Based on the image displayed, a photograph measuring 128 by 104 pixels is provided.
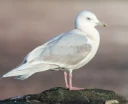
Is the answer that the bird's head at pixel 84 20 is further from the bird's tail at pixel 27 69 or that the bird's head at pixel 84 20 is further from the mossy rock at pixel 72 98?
the mossy rock at pixel 72 98

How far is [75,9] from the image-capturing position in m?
20.5

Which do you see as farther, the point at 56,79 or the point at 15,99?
the point at 56,79

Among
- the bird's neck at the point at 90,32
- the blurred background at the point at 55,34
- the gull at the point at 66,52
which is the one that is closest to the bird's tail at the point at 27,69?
the gull at the point at 66,52

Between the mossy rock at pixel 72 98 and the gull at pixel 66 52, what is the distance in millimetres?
417

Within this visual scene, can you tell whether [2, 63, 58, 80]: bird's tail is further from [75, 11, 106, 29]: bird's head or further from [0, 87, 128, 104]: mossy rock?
[75, 11, 106, 29]: bird's head

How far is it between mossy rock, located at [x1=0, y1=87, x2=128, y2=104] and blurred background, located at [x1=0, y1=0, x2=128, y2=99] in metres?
4.57

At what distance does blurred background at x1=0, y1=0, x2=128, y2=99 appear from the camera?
509 inches

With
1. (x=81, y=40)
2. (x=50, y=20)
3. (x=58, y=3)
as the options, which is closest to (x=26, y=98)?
(x=81, y=40)

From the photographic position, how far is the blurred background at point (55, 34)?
12922mm

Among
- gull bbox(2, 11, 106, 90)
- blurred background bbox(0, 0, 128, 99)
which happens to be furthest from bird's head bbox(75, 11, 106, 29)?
blurred background bbox(0, 0, 128, 99)

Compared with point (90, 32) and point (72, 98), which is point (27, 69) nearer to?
point (72, 98)

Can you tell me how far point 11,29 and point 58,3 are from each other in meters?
4.01

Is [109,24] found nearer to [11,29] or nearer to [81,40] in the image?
[11,29]

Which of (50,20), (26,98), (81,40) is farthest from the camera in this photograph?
(50,20)
